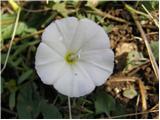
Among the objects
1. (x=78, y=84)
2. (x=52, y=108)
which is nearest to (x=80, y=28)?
(x=78, y=84)

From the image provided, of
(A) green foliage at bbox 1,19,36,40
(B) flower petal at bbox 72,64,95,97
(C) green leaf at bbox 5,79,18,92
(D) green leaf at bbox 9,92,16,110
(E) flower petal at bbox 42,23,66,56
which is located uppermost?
(E) flower petal at bbox 42,23,66,56

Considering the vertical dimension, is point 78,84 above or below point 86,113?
above

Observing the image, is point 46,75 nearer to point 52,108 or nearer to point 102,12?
point 52,108

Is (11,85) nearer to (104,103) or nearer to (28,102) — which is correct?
(28,102)

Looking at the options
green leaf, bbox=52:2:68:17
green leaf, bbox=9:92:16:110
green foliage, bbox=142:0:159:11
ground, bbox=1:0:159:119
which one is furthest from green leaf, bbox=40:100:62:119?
green foliage, bbox=142:0:159:11

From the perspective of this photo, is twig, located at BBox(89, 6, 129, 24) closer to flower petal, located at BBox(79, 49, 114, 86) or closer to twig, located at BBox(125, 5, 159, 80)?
twig, located at BBox(125, 5, 159, 80)

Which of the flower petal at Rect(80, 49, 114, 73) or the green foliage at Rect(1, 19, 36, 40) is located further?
the green foliage at Rect(1, 19, 36, 40)
